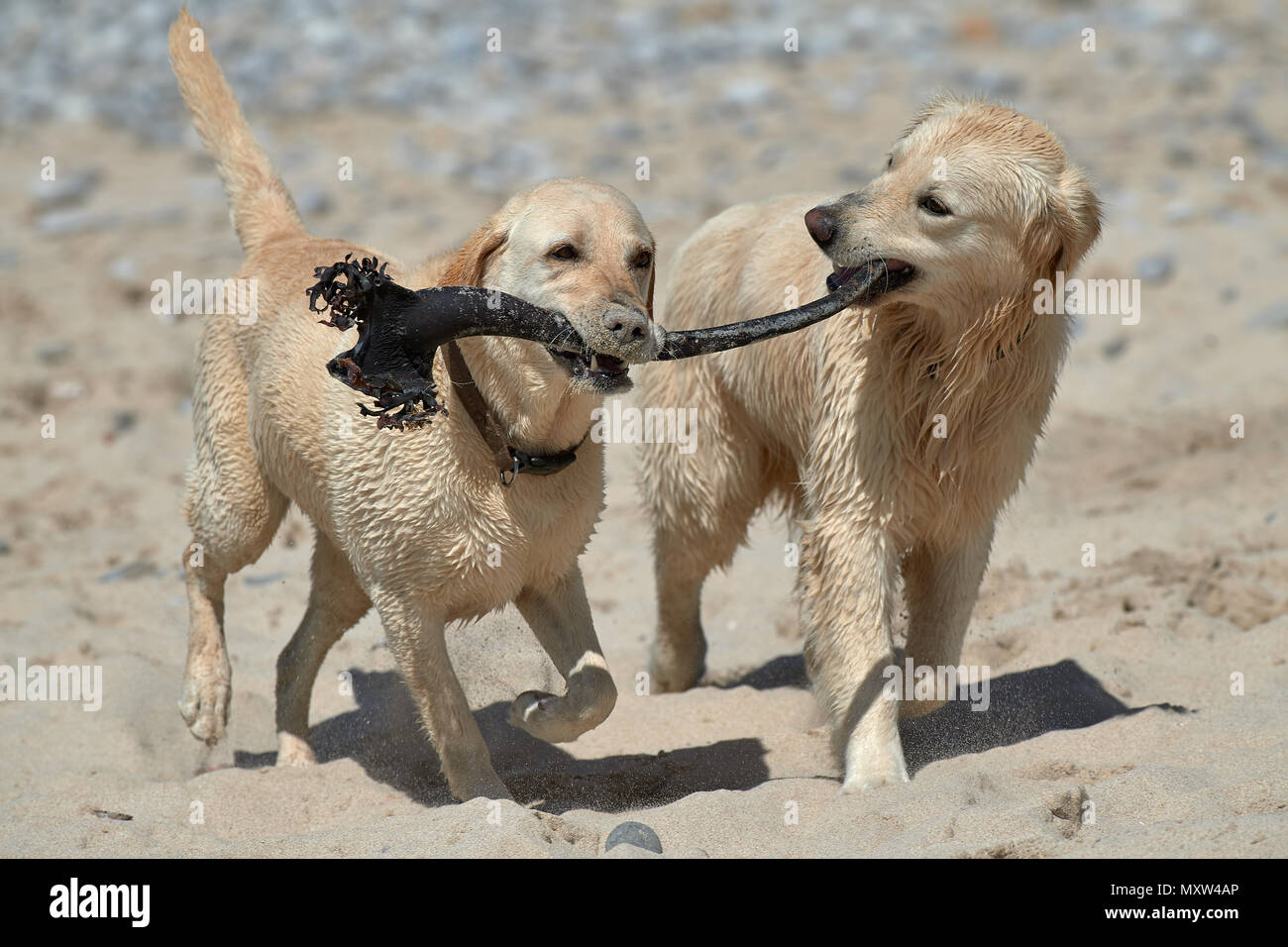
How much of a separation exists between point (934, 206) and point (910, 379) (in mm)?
597

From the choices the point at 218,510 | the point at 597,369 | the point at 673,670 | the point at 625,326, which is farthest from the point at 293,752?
the point at 625,326

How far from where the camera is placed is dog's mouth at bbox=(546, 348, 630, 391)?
4156mm

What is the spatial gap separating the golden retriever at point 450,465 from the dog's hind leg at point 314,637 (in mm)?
18

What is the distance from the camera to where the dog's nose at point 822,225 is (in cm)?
456

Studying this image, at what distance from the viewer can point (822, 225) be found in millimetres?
4562

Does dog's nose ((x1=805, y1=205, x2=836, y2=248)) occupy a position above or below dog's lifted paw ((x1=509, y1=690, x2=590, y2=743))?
above

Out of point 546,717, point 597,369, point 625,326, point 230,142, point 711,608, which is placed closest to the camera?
point 625,326

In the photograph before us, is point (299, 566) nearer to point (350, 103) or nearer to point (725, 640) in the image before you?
point (725, 640)

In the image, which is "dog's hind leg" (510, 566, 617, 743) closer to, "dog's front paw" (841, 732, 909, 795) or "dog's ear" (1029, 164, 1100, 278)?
"dog's front paw" (841, 732, 909, 795)

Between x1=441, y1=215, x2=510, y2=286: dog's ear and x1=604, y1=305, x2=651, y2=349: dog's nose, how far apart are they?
578 millimetres

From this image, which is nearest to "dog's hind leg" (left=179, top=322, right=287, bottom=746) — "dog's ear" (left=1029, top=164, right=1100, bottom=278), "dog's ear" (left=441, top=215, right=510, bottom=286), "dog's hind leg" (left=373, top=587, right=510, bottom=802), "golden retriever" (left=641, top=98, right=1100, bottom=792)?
"dog's hind leg" (left=373, top=587, right=510, bottom=802)

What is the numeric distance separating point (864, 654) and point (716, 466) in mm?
1290

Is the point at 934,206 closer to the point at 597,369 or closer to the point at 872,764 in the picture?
the point at 597,369
